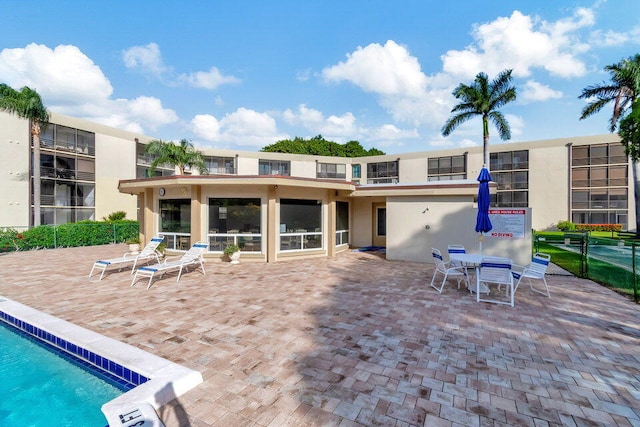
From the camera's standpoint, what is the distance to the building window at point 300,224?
12.4 metres

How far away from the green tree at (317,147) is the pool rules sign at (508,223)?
4752 cm

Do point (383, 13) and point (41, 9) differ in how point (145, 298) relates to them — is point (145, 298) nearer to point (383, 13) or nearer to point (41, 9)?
point (41, 9)

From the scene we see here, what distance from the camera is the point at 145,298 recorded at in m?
6.98

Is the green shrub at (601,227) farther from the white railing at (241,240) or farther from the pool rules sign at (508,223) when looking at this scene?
the white railing at (241,240)

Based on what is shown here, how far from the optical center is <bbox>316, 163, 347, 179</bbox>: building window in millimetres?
42000

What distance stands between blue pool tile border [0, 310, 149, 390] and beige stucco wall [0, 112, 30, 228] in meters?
25.8

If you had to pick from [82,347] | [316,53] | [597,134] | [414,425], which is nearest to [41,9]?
[316,53]

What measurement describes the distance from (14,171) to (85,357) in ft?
96.3

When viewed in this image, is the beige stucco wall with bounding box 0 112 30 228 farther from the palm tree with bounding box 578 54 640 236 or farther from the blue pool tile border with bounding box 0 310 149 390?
the palm tree with bounding box 578 54 640 236

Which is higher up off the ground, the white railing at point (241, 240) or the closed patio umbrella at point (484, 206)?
the closed patio umbrella at point (484, 206)

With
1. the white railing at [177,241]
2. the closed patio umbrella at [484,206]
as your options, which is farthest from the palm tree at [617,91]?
the white railing at [177,241]

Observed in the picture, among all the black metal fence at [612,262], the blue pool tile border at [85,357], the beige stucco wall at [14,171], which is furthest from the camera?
the beige stucco wall at [14,171]

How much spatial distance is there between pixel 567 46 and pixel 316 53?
449 inches

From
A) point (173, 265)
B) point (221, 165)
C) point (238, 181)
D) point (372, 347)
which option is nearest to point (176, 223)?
point (238, 181)
